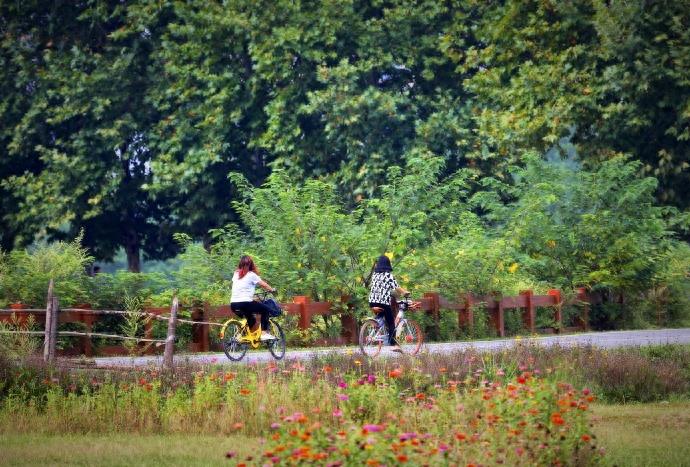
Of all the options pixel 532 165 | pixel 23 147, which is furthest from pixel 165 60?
pixel 532 165

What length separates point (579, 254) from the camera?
104 feet

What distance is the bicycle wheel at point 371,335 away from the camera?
21156mm

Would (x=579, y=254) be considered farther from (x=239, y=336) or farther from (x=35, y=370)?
(x=35, y=370)

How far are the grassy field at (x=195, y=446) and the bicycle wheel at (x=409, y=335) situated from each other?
717 centimetres

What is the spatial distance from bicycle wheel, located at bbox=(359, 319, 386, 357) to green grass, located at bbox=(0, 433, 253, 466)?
7741 mm

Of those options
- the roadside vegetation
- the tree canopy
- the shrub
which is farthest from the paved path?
the tree canopy

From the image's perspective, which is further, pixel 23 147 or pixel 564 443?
pixel 23 147

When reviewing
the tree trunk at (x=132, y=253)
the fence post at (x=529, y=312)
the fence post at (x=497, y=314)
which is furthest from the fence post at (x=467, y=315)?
the tree trunk at (x=132, y=253)

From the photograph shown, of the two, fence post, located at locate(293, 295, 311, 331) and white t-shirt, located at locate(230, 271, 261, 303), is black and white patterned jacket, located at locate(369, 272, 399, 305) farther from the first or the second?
fence post, located at locate(293, 295, 311, 331)

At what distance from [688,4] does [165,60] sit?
1767cm

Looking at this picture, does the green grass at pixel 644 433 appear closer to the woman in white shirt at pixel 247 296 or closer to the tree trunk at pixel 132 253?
the woman in white shirt at pixel 247 296

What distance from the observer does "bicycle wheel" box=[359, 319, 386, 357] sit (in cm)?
2116

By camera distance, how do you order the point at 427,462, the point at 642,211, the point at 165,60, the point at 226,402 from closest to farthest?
the point at 427,462
the point at 226,402
the point at 642,211
the point at 165,60

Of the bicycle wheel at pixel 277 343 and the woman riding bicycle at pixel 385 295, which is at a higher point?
the woman riding bicycle at pixel 385 295
